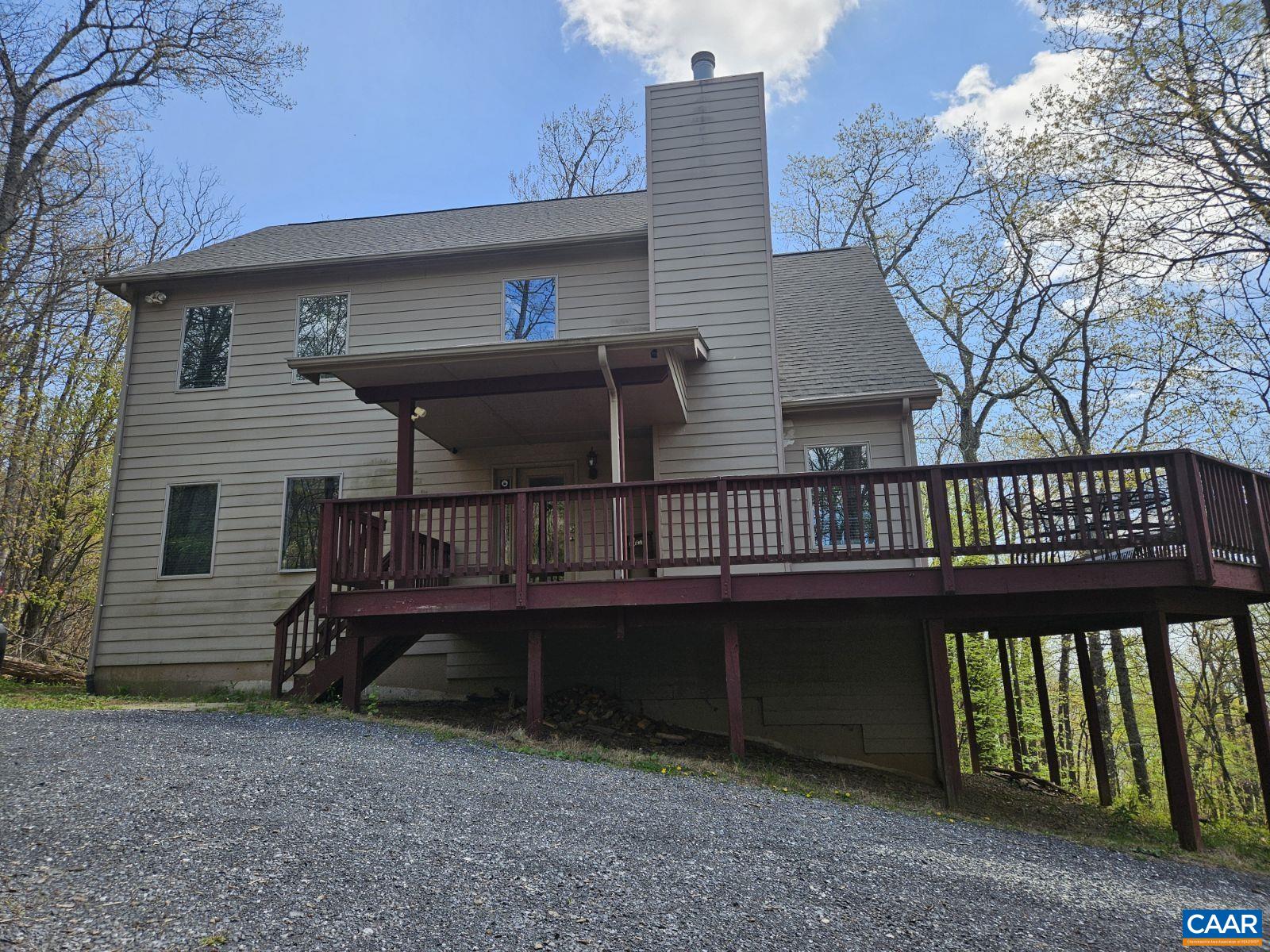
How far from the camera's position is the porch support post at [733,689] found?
25.3 feet

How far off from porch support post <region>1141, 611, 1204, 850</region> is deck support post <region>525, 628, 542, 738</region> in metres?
5.24

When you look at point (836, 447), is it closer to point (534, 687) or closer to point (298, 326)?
point (534, 687)

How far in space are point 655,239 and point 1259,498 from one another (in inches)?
287

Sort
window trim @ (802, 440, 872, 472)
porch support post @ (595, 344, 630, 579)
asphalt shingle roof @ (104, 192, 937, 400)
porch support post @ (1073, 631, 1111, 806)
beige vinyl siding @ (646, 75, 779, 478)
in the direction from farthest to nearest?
asphalt shingle roof @ (104, 192, 937, 400) → window trim @ (802, 440, 872, 472) → beige vinyl siding @ (646, 75, 779, 478) → porch support post @ (1073, 631, 1111, 806) → porch support post @ (595, 344, 630, 579)

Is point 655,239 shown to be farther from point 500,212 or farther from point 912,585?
point 912,585

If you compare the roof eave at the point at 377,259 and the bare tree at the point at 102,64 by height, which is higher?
the bare tree at the point at 102,64

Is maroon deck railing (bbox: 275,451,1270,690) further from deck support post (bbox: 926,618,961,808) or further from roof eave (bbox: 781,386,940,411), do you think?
roof eave (bbox: 781,386,940,411)

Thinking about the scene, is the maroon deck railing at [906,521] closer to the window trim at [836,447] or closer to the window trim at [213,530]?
the window trim at [836,447]

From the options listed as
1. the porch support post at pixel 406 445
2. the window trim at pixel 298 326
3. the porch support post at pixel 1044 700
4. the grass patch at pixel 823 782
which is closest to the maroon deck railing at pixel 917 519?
the porch support post at pixel 406 445

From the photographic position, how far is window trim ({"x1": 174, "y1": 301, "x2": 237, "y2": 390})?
39.5 ft

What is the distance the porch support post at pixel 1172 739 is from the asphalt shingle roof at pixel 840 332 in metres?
4.30

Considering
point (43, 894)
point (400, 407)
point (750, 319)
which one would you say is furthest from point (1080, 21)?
point (43, 894)

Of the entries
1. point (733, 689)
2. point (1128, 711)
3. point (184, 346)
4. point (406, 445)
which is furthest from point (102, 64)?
point (1128, 711)

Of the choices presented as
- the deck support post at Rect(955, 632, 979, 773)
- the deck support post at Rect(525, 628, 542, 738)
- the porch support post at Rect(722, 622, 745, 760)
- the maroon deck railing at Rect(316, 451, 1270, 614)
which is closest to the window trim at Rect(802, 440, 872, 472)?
the maroon deck railing at Rect(316, 451, 1270, 614)
